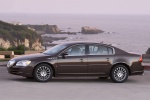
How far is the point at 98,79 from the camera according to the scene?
16703mm

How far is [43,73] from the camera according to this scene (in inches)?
600

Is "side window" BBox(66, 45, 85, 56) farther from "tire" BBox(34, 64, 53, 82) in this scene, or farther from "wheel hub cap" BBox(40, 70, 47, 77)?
"wheel hub cap" BBox(40, 70, 47, 77)

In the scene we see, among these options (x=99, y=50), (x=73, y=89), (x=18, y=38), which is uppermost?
(x=18, y=38)

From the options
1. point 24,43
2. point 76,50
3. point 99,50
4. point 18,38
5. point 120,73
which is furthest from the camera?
point 18,38

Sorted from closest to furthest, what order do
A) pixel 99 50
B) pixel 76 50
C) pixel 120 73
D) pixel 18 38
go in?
pixel 76 50, pixel 120 73, pixel 99 50, pixel 18 38

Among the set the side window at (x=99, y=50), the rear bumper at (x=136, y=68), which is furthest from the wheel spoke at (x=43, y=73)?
the rear bumper at (x=136, y=68)

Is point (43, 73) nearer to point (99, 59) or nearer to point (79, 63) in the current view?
point (79, 63)

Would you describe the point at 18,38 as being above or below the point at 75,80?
above

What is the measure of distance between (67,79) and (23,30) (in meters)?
91.2

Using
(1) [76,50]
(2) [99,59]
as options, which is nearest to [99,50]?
(2) [99,59]

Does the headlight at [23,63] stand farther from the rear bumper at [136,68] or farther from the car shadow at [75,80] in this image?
the rear bumper at [136,68]

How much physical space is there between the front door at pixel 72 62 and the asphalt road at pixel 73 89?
39cm

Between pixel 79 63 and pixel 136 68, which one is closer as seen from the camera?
pixel 79 63

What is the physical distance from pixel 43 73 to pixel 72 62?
1.00m
